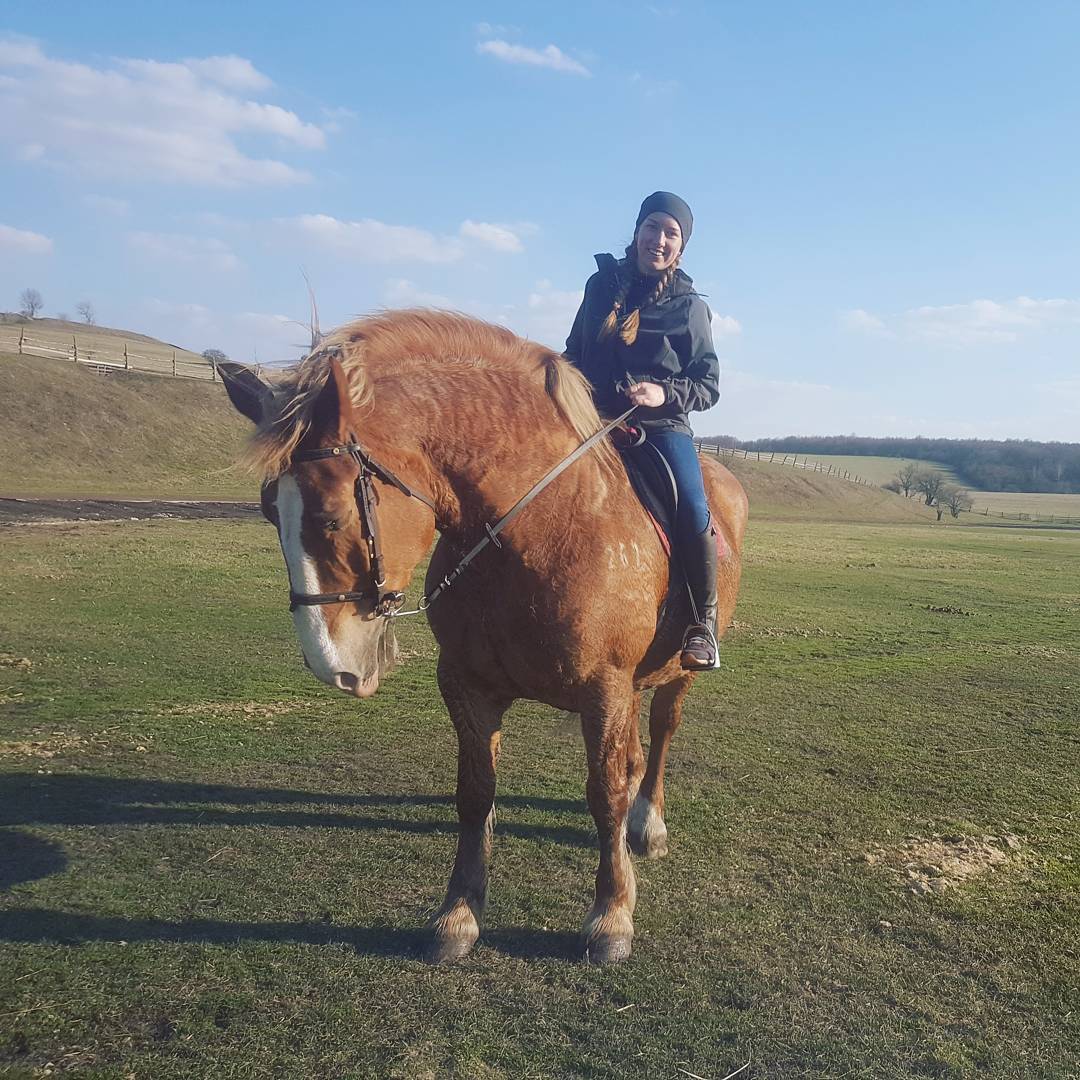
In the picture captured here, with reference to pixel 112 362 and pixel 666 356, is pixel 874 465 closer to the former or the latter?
pixel 112 362

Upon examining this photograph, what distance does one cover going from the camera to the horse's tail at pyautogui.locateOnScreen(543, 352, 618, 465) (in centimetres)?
407

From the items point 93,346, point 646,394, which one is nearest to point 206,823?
point 646,394

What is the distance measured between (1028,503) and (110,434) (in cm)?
9441

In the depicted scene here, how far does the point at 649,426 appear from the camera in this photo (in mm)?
4633

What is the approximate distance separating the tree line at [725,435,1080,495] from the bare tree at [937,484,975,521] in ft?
83.4

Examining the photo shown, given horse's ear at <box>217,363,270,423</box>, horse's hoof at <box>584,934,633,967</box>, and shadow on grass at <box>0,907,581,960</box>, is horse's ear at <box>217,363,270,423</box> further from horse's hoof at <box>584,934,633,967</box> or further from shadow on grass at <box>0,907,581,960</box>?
horse's hoof at <box>584,934,633,967</box>

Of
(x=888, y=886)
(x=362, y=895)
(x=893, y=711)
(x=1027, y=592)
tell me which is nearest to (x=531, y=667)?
(x=362, y=895)

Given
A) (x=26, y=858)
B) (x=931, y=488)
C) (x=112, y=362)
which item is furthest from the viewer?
(x=931, y=488)

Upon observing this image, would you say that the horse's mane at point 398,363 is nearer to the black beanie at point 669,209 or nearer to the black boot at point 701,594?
the black boot at point 701,594

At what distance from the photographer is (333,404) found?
3186mm

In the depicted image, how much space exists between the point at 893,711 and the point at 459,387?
24.0 feet

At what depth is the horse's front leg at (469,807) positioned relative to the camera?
405 cm

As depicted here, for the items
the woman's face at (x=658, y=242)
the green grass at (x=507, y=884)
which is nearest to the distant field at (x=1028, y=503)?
the green grass at (x=507, y=884)

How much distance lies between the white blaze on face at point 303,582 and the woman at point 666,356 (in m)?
1.90
